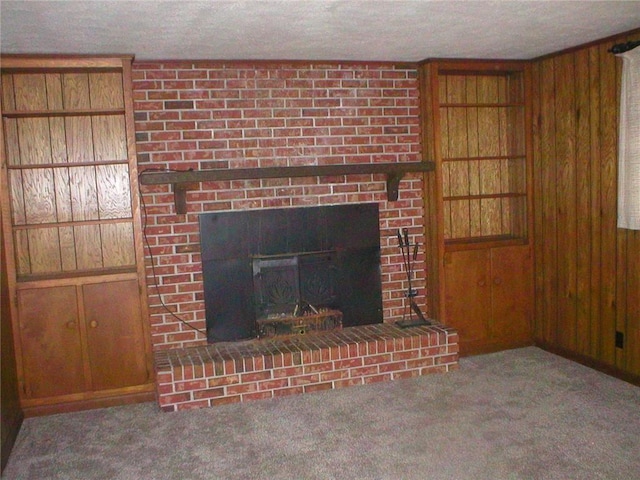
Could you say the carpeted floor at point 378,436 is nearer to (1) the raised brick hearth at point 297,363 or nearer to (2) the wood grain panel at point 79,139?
(1) the raised brick hearth at point 297,363

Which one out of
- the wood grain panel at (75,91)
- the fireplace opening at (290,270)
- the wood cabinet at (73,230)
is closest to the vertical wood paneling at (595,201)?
the fireplace opening at (290,270)

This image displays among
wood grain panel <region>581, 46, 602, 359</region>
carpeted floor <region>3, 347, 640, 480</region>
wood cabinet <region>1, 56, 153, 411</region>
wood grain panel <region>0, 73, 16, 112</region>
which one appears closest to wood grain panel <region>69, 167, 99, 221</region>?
wood cabinet <region>1, 56, 153, 411</region>

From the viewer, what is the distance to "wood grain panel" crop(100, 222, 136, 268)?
13.7 feet

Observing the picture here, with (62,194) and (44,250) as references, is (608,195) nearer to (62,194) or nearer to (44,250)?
A: (62,194)

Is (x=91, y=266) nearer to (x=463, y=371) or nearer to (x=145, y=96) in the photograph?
(x=145, y=96)

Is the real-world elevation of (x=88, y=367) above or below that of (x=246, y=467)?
above

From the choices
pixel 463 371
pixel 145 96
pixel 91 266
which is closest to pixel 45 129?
pixel 145 96

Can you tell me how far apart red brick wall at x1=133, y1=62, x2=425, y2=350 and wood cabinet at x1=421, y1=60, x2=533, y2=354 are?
0.63 ft

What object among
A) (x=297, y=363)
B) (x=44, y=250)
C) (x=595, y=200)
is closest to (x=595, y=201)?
(x=595, y=200)

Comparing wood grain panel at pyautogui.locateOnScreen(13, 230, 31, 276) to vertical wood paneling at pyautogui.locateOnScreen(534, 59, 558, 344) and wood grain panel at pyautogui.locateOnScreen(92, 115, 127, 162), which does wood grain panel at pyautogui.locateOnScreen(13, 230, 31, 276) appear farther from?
vertical wood paneling at pyautogui.locateOnScreen(534, 59, 558, 344)

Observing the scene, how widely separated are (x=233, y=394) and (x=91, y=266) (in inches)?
51.5

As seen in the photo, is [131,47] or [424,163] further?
[424,163]

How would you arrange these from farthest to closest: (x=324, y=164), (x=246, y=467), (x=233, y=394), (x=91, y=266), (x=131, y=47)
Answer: (x=324, y=164) → (x=91, y=266) → (x=233, y=394) → (x=131, y=47) → (x=246, y=467)

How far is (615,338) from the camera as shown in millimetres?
4039
